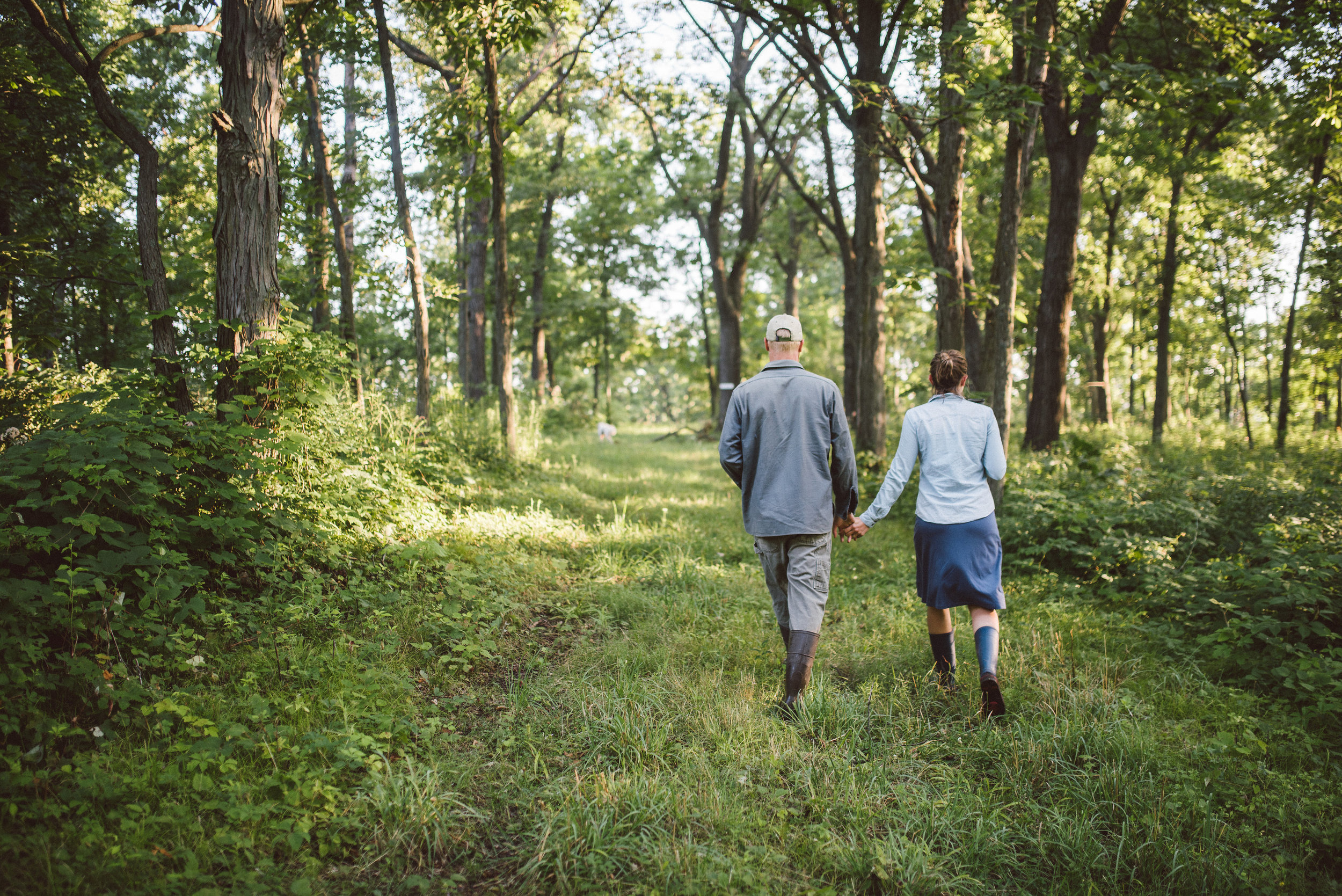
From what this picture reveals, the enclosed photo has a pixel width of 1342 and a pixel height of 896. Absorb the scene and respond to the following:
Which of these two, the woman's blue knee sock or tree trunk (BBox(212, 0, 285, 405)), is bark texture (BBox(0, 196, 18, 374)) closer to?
tree trunk (BBox(212, 0, 285, 405))

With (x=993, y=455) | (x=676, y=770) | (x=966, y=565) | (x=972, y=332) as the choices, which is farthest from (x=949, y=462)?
(x=972, y=332)

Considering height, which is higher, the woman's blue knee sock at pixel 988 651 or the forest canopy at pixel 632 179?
the forest canopy at pixel 632 179

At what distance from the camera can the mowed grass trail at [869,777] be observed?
8.51ft

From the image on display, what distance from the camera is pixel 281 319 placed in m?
5.61

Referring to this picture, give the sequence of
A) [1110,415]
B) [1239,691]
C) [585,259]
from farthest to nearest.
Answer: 1. [585,259]
2. [1110,415]
3. [1239,691]

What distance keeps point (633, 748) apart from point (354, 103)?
1296 cm

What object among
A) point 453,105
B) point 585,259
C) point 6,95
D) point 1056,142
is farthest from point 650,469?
point 585,259

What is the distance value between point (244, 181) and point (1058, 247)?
12.9m

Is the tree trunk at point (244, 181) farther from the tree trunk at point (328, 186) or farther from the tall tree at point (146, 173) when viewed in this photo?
the tree trunk at point (328, 186)

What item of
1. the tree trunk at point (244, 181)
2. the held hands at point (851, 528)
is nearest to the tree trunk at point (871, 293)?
the held hands at point (851, 528)

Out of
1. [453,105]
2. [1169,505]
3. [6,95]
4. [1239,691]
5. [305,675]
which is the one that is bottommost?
[1239,691]

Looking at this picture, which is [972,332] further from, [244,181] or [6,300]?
[6,300]

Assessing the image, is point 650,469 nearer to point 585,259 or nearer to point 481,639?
point 481,639

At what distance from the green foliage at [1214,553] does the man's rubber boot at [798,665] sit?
275 cm
